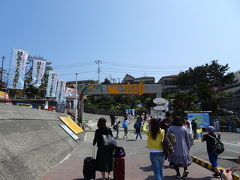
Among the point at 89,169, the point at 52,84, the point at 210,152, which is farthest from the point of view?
the point at 52,84

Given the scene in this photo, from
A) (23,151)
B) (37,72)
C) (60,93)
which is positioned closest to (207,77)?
(60,93)

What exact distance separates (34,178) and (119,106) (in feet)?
147

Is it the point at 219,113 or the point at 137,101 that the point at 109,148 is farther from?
the point at 137,101

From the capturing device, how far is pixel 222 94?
33.1 m

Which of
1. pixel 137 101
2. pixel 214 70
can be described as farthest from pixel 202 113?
pixel 137 101

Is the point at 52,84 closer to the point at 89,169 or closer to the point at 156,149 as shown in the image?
the point at 89,169

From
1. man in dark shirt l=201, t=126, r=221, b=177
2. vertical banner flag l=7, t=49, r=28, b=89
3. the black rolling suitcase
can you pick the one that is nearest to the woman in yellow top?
the black rolling suitcase

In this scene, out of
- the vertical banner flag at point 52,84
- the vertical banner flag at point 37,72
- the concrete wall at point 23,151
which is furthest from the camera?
the vertical banner flag at point 52,84

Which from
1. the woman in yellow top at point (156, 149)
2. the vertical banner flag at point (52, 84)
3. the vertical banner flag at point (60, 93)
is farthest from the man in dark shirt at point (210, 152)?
the vertical banner flag at point (60, 93)

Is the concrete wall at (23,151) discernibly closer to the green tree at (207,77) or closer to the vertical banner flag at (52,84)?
the vertical banner flag at (52,84)

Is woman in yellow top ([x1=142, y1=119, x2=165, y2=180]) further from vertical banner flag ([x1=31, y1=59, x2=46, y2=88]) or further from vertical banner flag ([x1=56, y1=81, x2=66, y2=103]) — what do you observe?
vertical banner flag ([x1=56, y1=81, x2=66, y2=103])

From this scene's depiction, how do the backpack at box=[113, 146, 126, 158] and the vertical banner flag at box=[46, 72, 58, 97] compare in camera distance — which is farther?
the vertical banner flag at box=[46, 72, 58, 97]

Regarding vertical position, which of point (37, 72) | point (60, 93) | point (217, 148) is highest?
point (37, 72)

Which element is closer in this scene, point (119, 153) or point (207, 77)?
point (119, 153)
